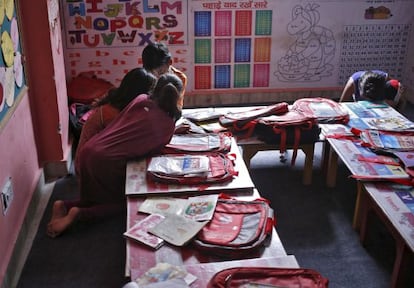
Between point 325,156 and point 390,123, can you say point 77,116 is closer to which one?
point 325,156

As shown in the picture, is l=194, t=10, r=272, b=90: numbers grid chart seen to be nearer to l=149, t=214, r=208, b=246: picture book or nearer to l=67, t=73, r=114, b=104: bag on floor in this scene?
l=67, t=73, r=114, b=104: bag on floor

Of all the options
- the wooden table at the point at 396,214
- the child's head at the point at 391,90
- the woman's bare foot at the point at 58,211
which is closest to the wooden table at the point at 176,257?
the wooden table at the point at 396,214

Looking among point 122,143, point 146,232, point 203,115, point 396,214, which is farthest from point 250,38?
point 146,232

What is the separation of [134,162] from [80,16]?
1.97 m

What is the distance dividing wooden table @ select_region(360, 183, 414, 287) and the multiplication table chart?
228cm

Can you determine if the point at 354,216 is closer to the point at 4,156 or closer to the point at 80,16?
the point at 4,156

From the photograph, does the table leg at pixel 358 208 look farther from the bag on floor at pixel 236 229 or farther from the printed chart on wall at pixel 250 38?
the printed chart on wall at pixel 250 38

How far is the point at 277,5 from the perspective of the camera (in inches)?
167

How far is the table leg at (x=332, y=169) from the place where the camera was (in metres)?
3.00

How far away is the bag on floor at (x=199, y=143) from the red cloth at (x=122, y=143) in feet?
0.23

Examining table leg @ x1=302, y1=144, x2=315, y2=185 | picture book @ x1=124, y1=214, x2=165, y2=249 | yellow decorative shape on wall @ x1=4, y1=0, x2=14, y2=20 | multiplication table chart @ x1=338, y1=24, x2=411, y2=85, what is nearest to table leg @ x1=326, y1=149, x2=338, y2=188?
table leg @ x1=302, y1=144, x2=315, y2=185

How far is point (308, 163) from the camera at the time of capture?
3.05 meters

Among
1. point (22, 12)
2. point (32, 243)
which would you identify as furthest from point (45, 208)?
point (22, 12)

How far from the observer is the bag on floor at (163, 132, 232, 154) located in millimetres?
2609
